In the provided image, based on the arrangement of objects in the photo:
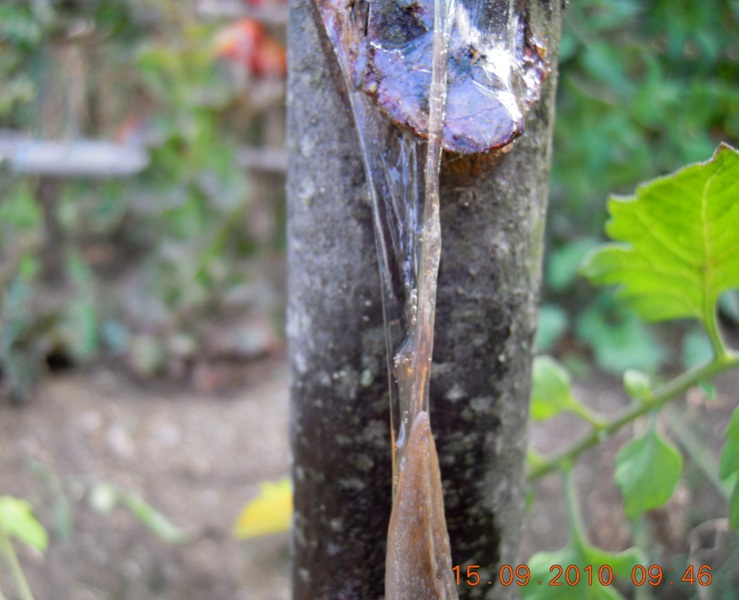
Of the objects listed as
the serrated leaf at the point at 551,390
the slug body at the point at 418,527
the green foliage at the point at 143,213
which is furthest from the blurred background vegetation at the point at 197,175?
the slug body at the point at 418,527

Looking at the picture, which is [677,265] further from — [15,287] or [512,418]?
[15,287]

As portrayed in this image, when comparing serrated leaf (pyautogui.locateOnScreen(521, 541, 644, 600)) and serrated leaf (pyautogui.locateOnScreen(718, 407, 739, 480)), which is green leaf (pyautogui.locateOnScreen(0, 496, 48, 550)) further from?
serrated leaf (pyautogui.locateOnScreen(718, 407, 739, 480))

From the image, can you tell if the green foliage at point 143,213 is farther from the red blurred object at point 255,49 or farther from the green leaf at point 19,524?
the green leaf at point 19,524

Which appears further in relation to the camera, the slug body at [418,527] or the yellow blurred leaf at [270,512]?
the yellow blurred leaf at [270,512]

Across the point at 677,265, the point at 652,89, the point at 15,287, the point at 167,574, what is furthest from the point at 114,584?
the point at 652,89

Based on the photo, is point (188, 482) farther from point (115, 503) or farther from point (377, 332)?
point (377, 332)

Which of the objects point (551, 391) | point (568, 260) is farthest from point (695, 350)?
point (551, 391)
